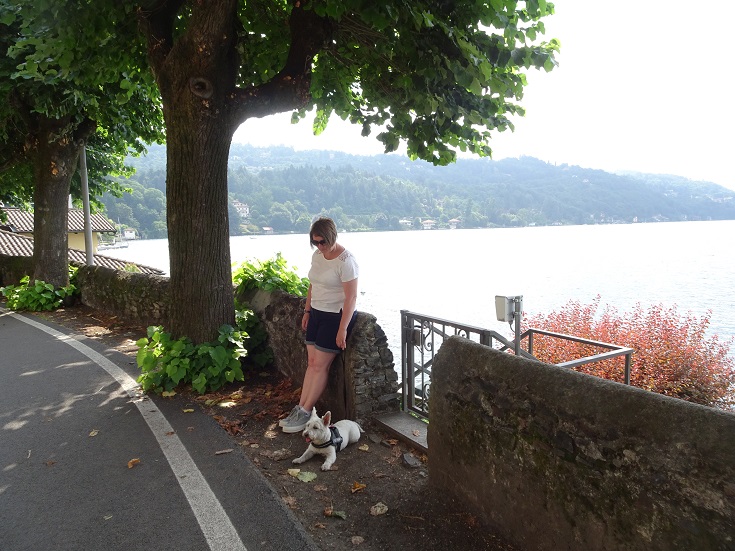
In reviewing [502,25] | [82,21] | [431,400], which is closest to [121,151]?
[82,21]

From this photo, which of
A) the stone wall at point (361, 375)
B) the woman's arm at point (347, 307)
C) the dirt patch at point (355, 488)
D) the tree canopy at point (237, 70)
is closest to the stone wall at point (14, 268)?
the tree canopy at point (237, 70)

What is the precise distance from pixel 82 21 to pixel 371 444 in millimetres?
5432

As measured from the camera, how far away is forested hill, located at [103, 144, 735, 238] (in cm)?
3309

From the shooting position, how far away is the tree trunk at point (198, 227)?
5961 mm

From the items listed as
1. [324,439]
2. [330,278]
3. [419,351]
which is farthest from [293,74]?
[324,439]

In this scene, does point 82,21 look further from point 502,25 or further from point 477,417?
point 477,417

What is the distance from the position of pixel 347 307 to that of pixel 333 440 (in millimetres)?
1138

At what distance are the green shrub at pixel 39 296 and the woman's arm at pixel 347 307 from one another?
10.4 meters

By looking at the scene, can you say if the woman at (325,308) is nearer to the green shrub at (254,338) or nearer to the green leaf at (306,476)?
the green leaf at (306,476)

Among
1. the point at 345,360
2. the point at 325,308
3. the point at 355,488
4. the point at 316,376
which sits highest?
the point at 325,308

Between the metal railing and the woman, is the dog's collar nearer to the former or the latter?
the woman

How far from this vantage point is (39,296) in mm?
12305

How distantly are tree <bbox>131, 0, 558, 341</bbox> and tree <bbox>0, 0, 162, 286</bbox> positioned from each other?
58.2 inches

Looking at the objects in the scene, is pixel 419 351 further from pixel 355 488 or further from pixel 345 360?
pixel 355 488
